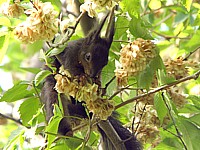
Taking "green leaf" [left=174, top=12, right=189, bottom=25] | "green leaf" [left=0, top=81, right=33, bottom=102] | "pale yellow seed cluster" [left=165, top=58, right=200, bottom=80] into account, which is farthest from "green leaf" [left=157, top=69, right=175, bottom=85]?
"green leaf" [left=174, top=12, right=189, bottom=25]

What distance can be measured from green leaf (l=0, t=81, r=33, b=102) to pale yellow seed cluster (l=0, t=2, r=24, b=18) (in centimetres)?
36

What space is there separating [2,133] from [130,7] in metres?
2.62

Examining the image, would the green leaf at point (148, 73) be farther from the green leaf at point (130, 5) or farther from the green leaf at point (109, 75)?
the green leaf at point (109, 75)

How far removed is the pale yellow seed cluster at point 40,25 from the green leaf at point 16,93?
44 centimetres

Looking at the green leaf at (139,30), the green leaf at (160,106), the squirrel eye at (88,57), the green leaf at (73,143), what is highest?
the green leaf at (139,30)

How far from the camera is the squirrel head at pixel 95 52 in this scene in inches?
76.0

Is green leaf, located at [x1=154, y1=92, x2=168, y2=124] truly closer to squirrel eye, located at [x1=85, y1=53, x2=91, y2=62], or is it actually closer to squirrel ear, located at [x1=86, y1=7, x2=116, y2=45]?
squirrel ear, located at [x1=86, y1=7, x2=116, y2=45]

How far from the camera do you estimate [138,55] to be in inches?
54.1

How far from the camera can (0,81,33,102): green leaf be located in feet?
5.69

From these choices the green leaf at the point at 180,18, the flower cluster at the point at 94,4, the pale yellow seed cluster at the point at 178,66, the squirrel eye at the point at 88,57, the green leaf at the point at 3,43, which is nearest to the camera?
the flower cluster at the point at 94,4

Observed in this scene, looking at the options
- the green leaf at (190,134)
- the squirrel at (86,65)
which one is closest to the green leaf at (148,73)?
the green leaf at (190,134)

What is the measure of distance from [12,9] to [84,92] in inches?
13.2

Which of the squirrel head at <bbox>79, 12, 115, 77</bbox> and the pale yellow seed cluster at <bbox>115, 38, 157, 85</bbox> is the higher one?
the pale yellow seed cluster at <bbox>115, 38, 157, 85</bbox>

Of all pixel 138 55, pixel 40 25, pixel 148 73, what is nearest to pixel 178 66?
pixel 148 73
